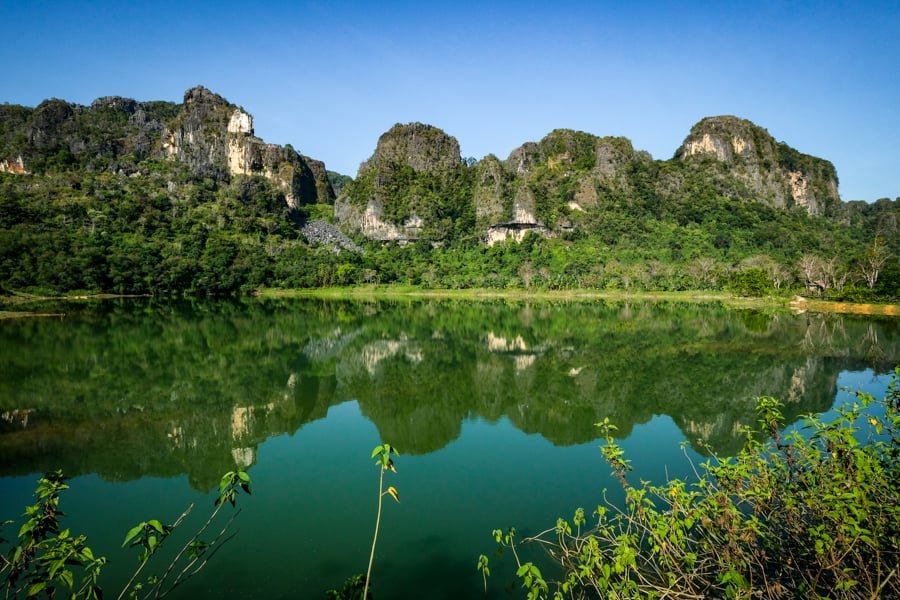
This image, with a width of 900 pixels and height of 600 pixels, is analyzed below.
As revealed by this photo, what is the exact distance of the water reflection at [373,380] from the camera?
11328 mm

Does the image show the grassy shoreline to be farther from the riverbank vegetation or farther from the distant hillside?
the distant hillside

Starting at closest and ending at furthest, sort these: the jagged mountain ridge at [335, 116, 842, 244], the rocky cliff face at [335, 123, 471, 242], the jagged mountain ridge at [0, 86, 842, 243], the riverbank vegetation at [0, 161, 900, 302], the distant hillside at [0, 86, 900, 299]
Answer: the riverbank vegetation at [0, 161, 900, 302]
the distant hillside at [0, 86, 900, 299]
the jagged mountain ridge at [0, 86, 842, 243]
the jagged mountain ridge at [335, 116, 842, 244]
the rocky cliff face at [335, 123, 471, 242]

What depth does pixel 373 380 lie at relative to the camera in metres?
18.5

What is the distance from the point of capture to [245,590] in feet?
18.8

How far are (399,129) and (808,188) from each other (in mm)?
102044

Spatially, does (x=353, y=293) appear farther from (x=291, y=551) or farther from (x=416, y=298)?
(x=291, y=551)

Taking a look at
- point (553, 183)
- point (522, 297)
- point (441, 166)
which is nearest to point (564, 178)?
point (553, 183)

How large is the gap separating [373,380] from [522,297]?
1836 inches

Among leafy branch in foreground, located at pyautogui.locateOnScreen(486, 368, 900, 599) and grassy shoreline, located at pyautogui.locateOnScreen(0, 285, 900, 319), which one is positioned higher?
leafy branch in foreground, located at pyautogui.locateOnScreen(486, 368, 900, 599)

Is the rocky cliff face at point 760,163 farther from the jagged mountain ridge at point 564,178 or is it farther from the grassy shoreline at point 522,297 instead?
the grassy shoreline at point 522,297

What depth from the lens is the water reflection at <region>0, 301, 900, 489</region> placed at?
11.3 meters

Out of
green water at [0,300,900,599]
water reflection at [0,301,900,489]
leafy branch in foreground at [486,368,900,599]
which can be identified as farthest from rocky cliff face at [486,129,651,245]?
leafy branch in foreground at [486,368,900,599]

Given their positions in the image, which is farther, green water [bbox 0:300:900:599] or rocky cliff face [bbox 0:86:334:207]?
rocky cliff face [bbox 0:86:334:207]

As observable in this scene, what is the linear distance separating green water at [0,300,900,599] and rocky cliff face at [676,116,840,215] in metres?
100.0
